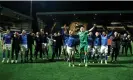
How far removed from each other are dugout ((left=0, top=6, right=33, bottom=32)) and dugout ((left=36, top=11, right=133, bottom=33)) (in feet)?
7.75

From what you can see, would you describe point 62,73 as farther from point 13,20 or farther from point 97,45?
point 13,20

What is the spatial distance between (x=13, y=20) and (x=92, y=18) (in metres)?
14.8

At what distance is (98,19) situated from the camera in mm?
52344

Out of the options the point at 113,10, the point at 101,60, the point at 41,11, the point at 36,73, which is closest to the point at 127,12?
the point at 113,10

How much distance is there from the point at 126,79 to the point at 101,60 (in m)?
6.06

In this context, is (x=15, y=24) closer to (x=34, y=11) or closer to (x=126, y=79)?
(x=34, y=11)

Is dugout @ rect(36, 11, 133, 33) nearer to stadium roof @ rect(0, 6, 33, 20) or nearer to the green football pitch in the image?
stadium roof @ rect(0, 6, 33, 20)

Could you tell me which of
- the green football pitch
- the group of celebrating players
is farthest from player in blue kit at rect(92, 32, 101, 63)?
the green football pitch

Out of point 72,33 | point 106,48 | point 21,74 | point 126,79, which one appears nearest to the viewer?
point 126,79

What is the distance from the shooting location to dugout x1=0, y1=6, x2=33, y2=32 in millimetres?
43425

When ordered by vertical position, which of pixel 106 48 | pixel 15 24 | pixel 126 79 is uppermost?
pixel 15 24

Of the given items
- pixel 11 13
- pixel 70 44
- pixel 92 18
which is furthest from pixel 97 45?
pixel 92 18

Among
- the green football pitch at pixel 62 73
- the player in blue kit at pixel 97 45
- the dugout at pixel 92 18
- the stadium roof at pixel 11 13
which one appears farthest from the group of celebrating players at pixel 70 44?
the dugout at pixel 92 18

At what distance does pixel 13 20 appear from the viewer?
50688 mm
